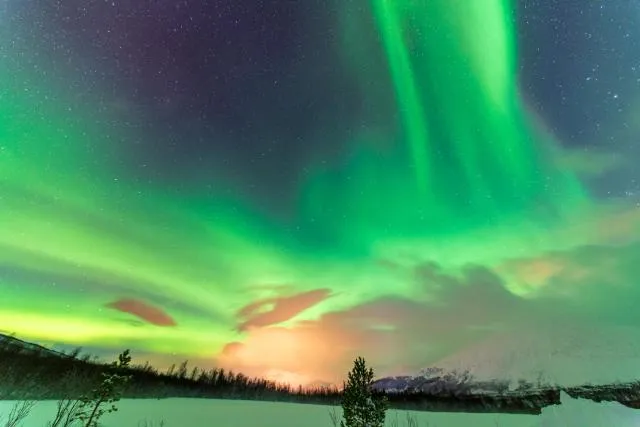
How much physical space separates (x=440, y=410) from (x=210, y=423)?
401 feet

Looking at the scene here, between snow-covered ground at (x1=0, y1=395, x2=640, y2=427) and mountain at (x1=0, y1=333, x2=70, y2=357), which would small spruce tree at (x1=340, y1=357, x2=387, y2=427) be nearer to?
snow-covered ground at (x1=0, y1=395, x2=640, y2=427)

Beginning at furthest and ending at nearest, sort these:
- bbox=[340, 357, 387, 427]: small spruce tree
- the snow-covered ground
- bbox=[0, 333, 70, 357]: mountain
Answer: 1. bbox=[0, 333, 70, 357]: mountain
2. the snow-covered ground
3. bbox=[340, 357, 387, 427]: small spruce tree

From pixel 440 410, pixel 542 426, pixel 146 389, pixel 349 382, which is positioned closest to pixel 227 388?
pixel 146 389

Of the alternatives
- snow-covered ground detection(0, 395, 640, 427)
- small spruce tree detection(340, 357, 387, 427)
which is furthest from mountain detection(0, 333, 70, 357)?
small spruce tree detection(340, 357, 387, 427)

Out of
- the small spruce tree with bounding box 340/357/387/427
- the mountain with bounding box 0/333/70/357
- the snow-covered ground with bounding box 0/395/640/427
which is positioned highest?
the mountain with bounding box 0/333/70/357

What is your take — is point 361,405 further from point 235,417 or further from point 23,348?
point 23,348

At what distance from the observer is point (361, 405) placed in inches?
1037

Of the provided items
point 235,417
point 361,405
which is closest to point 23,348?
point 235,417

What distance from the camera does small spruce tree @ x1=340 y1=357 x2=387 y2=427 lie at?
85.5 ft

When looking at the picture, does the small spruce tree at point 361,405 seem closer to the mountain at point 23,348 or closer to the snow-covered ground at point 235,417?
the snow-covered ground at point 235,417

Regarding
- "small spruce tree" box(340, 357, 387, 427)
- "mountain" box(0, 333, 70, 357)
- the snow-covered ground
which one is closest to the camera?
"small spruce tree" box(340, 357, 387, 427)

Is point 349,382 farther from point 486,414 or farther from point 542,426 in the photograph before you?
point 486,414

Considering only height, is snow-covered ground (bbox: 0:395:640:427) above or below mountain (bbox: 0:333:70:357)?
below

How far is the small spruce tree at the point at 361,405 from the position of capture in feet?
85.5
